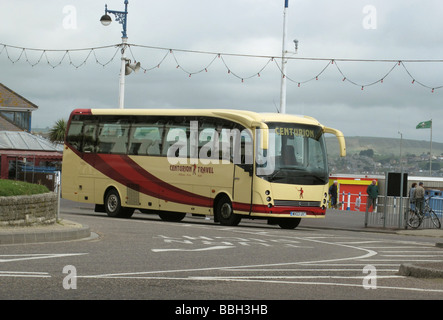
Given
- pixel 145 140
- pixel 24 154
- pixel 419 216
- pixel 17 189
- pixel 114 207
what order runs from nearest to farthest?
pixel 17 189 → pixel 145 140 → pixel 419 216 → pixel 114 207 → pixel 24 154

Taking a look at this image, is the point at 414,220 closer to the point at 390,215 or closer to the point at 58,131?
the point at 390,215

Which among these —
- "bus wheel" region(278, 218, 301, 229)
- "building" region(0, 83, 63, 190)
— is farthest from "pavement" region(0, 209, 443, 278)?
"building" region(0, 83, 63, 190)

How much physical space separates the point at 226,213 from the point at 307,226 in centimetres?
434

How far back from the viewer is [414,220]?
32.2m

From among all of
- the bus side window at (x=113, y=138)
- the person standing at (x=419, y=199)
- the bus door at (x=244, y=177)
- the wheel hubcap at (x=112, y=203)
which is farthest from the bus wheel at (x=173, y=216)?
the person standing at (x=419, y=199)

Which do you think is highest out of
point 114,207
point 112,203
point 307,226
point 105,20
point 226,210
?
point 105,20

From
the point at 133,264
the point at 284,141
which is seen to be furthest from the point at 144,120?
the point at 133,264

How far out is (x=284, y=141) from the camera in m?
28.4

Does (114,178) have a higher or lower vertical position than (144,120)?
lower

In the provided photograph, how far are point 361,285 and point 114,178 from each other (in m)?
21.4

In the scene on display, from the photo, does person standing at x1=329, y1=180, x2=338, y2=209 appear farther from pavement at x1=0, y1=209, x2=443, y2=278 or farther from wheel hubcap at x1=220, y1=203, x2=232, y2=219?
wheel hubcap at x1=220, y1=203, x2=232, y2=219

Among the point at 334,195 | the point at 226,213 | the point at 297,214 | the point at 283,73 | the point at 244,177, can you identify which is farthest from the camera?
the point at 334,195

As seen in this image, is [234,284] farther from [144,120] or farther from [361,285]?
[144,120]

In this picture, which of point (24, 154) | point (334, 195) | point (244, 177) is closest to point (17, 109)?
point (24, 154)
